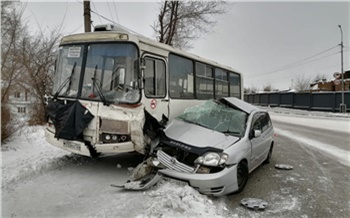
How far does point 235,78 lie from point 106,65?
26.1ft

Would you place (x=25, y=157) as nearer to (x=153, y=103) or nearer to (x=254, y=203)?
(x=153, y=103)

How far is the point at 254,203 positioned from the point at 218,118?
2291 mm

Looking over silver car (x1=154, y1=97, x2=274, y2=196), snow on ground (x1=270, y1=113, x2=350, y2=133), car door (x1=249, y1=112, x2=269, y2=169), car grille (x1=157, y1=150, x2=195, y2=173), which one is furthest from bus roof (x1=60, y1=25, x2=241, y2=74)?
snow on ground (x1=270, y1=113, x2=350, y2=133)

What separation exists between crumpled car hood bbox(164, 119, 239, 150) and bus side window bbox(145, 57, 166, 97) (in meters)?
0.96

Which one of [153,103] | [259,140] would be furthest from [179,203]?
[259,140]

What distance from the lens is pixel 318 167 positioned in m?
7.66

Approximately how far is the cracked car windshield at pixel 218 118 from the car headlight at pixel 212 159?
1036mm

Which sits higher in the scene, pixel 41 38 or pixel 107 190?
pixel 41 38

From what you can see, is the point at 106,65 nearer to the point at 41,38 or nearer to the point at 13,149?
the point at 13,149

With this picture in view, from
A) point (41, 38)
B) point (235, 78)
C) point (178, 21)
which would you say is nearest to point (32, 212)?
point (235, 78)

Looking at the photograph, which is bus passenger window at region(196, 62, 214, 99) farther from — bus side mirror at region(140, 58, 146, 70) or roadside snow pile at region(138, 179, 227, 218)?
roadside snow pile at region(138, 179, 227, 218)

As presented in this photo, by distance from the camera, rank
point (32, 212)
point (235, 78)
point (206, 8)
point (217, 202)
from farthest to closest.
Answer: point (206, 8)
point (235, 78)
point (217, 202)
point (32, 212)

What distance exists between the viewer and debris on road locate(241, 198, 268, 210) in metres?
4.75

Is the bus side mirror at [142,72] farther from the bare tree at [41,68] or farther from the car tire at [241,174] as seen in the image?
the bare tree at [41,68]
